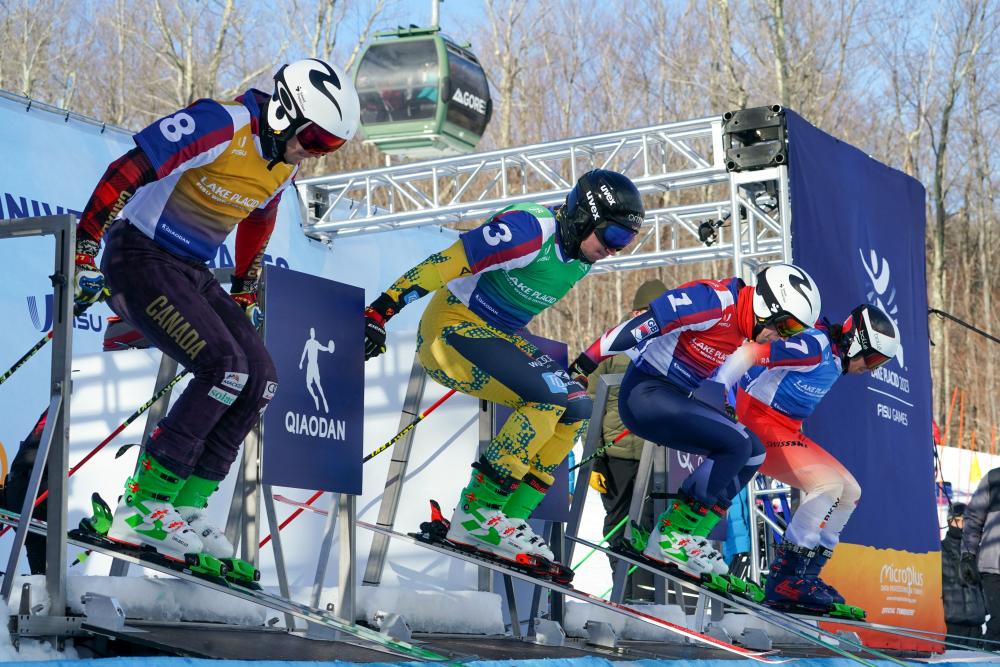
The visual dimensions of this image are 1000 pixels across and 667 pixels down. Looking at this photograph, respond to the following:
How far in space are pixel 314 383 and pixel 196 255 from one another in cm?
70

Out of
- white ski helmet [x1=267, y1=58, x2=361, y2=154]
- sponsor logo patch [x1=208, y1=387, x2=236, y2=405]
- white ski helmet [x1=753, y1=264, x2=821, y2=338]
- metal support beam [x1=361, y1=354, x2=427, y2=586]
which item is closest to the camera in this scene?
sponsor logo patch [x1=208, y1=387, x2=236, y2=405]

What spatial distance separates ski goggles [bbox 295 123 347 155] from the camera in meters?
4.96

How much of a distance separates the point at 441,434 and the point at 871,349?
2697mm

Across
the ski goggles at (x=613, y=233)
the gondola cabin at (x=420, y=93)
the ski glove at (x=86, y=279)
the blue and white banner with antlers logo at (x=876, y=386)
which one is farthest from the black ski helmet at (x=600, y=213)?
the gondola cabin at (x=420, y=93)

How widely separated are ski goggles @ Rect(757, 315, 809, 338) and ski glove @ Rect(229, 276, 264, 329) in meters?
2.90

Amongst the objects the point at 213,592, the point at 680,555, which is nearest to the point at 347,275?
the point at 680,555

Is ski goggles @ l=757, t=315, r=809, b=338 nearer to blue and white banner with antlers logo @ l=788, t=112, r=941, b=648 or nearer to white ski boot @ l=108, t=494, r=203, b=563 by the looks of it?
blue and white banner with antlers logo @ l=788, t=112, r=941, b=648

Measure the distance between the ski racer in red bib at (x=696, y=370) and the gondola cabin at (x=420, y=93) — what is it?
10704 mm

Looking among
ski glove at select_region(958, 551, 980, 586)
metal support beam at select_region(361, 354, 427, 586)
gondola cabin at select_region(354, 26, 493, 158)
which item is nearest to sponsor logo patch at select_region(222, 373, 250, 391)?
metal support beam at select_region(361, 354, 427, 586)

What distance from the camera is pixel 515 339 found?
638 cm

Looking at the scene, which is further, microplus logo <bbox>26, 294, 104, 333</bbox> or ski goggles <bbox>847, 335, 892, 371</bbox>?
microplus logo <bbox>26, 294, 104, 333</bbox>

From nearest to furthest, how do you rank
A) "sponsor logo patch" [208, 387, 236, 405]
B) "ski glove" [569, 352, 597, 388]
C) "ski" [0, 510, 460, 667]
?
"ski" [0, 510, 460, 667]
"sponsor logo patch" [208, 387, 236, 405]
"ski glove" [569, 352, 597, 388]

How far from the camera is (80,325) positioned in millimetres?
9523

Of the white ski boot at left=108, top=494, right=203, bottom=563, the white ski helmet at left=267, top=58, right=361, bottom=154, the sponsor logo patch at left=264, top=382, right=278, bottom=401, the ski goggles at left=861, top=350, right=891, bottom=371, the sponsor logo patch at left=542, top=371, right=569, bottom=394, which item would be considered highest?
the white ski helmet at left=267, top=58, right=361, bottom=154
